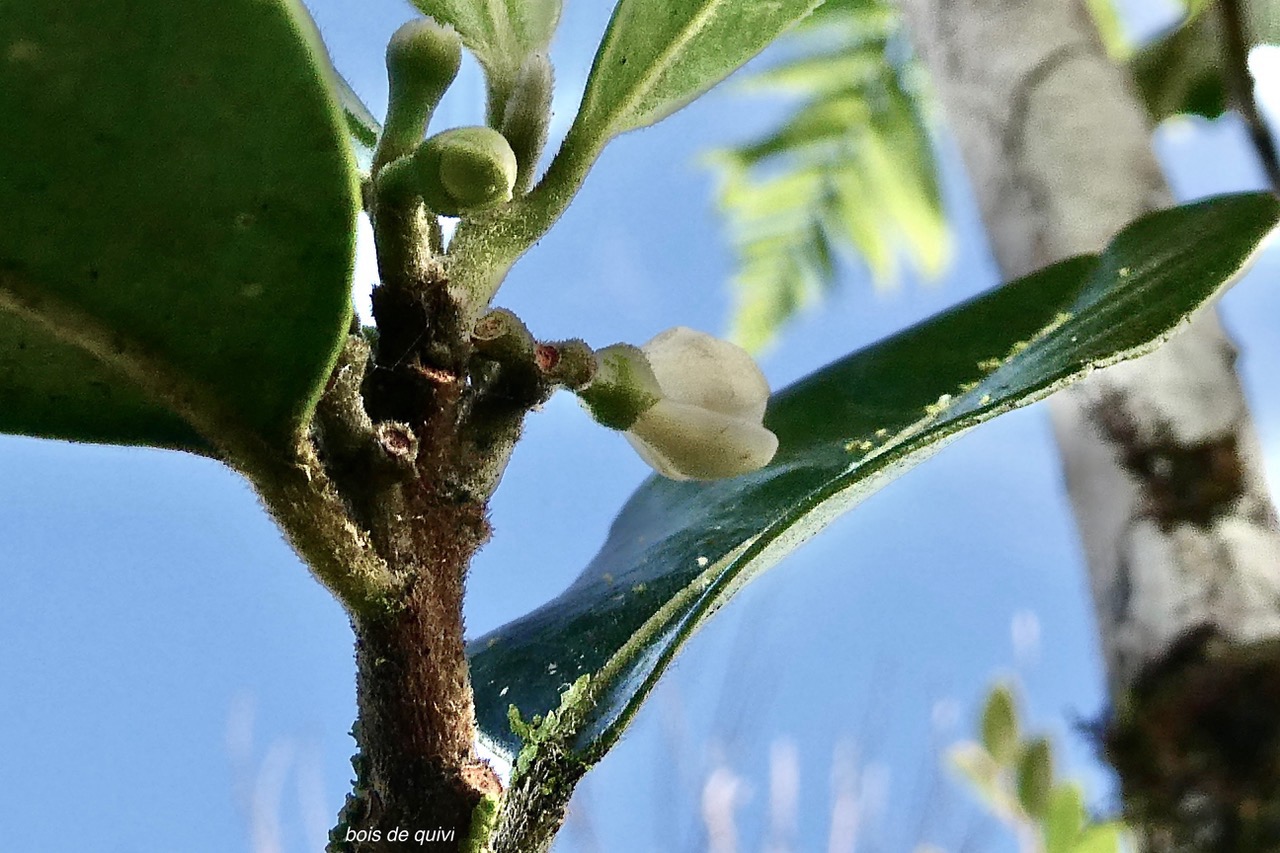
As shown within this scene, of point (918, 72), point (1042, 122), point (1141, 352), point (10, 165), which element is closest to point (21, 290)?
point (10, 165)

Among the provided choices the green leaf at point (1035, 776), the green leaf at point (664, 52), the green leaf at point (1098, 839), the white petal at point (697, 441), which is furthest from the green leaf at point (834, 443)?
the green leaf at point (1035, 776)

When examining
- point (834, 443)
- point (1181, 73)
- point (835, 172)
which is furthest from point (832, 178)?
point (834, 443)

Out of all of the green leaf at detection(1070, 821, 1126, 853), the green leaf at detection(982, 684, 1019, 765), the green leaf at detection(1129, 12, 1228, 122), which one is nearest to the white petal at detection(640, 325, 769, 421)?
the green leaf at detection(1070, 821, 1126, 853)

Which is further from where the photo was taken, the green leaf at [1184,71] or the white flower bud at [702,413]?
the green leaf at [1184,71]

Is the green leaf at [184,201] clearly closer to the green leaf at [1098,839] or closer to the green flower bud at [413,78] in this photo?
the green flower bud at [413,78]

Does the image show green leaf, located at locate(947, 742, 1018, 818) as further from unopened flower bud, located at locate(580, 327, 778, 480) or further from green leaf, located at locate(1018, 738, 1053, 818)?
unopened flower bud, located at locate(580, 327, 778, 480)

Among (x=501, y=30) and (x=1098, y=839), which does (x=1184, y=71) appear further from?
(x=501, y=30)
